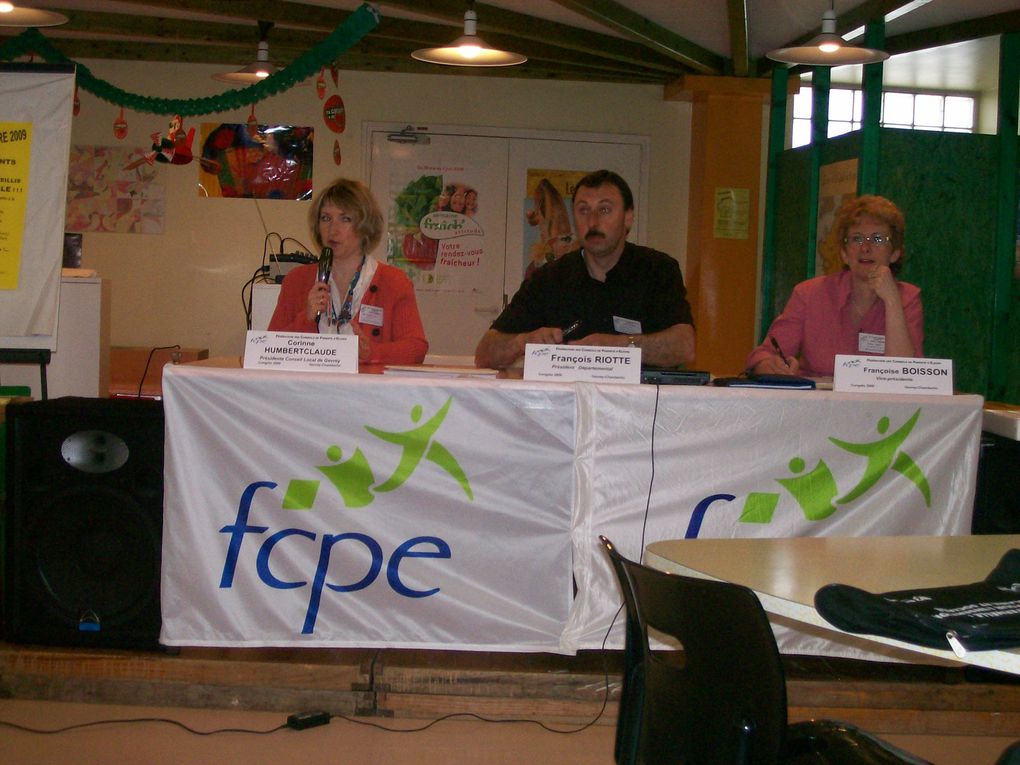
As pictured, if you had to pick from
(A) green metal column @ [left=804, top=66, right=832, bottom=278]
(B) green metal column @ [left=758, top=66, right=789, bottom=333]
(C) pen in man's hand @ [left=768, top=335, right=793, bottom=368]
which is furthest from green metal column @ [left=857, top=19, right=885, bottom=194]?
(C) pen in man's hand @ [left=768, top=335, right=793, bottom=368]

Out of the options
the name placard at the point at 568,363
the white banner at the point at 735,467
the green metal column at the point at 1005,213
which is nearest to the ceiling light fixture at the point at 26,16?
the name placard at the point at 568,363

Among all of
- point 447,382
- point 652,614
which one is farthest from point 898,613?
point 447,382

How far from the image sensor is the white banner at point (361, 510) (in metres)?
2.74

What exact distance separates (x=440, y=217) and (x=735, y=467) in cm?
445

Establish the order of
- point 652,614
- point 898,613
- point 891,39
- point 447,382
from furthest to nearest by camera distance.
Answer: point 891,39 → point 447,382 → point 652,614 → point 898,613

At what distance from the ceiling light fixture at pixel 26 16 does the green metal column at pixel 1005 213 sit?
4.75 metres

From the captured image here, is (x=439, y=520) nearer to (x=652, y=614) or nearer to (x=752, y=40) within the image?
(x=652, y=614)

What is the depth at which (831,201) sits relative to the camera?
19.2ft

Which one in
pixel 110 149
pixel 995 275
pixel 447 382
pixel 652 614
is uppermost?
pixel 110 149

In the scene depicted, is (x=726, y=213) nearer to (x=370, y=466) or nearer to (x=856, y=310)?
(x=856, y=310)

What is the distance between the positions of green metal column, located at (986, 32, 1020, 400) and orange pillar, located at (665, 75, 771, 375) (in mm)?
1425

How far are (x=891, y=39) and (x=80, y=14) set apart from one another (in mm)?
4798

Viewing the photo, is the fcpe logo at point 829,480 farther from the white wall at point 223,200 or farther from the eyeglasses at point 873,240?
the white wall at point 223,200

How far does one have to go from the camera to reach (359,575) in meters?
2.77
